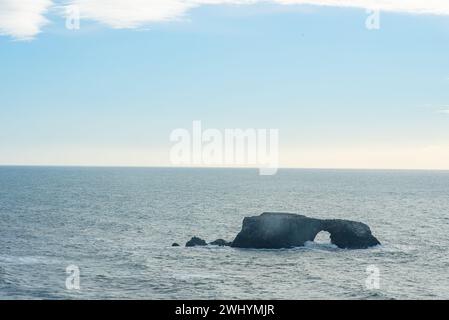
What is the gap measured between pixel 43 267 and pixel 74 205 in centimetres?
8774

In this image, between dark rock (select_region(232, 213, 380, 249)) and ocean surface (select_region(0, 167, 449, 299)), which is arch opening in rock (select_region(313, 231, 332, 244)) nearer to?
ocean surface (select_region(0, 167, 449, 299))

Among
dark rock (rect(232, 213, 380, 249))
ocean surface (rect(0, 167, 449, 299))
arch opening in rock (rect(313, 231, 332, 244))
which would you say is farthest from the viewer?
arch opening in rock (rect(313, 231, 332, 244))

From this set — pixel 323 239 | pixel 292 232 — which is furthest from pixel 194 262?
pixel 323 239

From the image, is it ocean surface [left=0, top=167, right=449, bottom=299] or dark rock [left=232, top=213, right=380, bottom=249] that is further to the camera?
dark rock [left=232, top=213, right=380, bottom=249]

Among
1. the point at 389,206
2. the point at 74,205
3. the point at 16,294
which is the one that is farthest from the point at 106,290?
the point at 389,206

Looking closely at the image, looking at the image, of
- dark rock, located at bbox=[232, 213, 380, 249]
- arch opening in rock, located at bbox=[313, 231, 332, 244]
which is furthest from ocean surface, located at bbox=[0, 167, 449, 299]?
dark rock, located at bbox=[232, 213, 380, 249]

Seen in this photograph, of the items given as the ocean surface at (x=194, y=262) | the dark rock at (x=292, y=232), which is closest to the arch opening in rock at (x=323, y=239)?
the ocean surface at (x=194, y=262)

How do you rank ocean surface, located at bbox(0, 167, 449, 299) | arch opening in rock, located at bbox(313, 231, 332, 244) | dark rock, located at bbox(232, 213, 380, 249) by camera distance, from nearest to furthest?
1. ocean surface, located at bbox(0, 167, 449, 299)
2. dark rock, located at bbox(232, 213, 380, 249)
3. arch opening in rock, located at bbox(313, 231, 332, 244)

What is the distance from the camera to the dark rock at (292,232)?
234 feet

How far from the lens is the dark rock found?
7125cm

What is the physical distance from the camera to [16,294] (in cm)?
4725

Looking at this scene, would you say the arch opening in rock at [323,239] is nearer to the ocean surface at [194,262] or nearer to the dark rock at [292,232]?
the ocean surface at [194,262]

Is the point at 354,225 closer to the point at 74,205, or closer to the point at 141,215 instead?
the point at 141,215

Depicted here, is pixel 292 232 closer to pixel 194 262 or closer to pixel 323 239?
pixel 323 239
